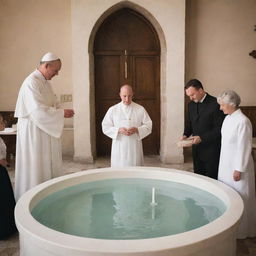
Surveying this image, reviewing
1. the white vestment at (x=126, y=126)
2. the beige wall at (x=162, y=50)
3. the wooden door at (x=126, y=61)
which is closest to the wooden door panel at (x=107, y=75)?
the wooden door at (x=126, y=61)

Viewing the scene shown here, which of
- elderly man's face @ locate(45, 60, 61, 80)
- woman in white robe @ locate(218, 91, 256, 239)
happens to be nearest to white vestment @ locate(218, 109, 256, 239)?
woman in white robe @ locate(218, 91, 256, 239)

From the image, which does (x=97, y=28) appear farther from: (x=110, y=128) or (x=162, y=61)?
(x=110, y=128)

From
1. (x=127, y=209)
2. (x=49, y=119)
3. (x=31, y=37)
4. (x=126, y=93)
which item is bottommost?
(x=127, y=209)

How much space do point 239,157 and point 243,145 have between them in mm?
117

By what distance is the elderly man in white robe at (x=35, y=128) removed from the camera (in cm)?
418

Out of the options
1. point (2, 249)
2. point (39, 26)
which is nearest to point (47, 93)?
point (2, 249)

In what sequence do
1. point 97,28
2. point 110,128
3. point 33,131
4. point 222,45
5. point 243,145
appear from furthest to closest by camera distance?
point 222,45
point 97,28
point 110,128
point 33,131
point 243,145

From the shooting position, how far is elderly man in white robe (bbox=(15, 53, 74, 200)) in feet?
13.7

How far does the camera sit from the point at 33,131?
4.22 meters

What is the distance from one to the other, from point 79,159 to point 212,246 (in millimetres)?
5124

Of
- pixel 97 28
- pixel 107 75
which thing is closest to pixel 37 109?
pixel 97 28

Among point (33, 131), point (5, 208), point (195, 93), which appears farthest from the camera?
point (33, 131)

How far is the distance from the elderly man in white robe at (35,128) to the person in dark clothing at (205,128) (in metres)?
1.62

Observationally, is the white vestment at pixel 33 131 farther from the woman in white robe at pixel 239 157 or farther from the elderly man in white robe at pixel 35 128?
the woman in white robe at pixel 239 157
